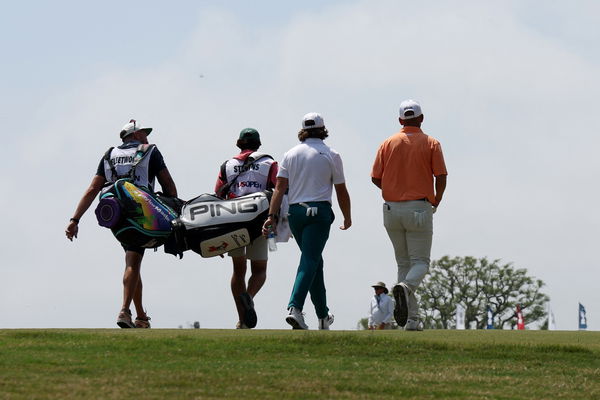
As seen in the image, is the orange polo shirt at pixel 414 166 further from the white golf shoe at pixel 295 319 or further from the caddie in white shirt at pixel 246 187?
the white golf shoe at pixel 295 319

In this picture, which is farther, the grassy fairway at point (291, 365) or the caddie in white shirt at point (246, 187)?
the caddie in white shirt at point (246, 187)

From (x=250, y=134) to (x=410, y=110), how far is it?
176cm

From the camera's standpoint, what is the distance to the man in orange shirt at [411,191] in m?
13.1

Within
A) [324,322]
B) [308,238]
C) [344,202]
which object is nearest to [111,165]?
[308,238]

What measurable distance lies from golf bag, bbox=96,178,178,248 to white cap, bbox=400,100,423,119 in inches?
106

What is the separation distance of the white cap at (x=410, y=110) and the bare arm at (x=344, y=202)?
1106 millimetres

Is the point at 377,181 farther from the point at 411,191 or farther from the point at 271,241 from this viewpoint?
the point at 271,241

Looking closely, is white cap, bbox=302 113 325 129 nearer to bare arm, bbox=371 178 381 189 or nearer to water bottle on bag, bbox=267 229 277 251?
bare arm, bbox=371 178 381 189

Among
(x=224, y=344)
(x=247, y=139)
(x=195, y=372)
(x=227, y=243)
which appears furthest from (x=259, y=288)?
(x=195, y=372)

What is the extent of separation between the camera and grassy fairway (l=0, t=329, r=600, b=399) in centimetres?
909

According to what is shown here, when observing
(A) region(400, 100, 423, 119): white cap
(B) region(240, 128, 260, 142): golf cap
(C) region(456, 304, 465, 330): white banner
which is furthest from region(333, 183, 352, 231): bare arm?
(C) region(456, 304, 465, 330): white banner

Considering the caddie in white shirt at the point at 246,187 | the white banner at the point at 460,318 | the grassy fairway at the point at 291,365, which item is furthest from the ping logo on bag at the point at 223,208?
the white banner at the point at 460,318

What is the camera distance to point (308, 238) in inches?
499

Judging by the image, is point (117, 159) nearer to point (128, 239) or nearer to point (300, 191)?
point (128, 239)
